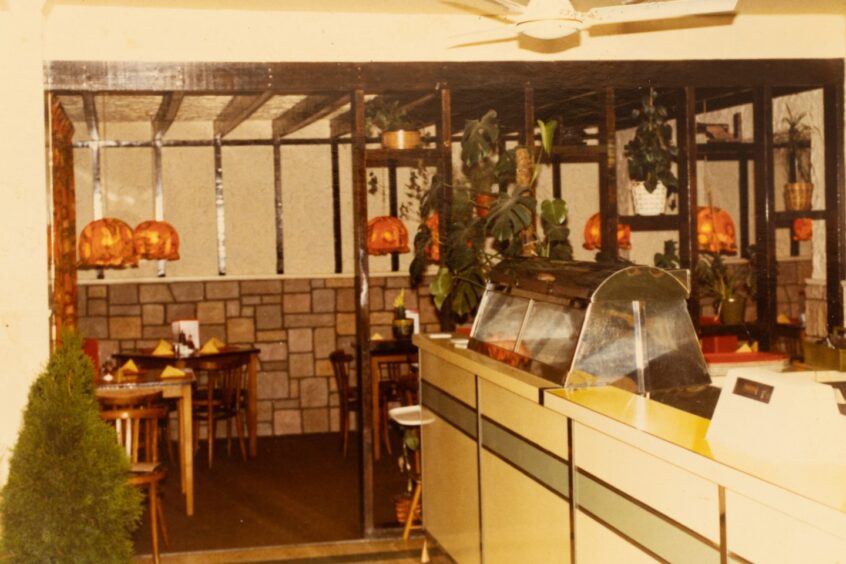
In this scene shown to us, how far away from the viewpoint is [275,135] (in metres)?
10.6

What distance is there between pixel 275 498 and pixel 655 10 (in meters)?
4.54

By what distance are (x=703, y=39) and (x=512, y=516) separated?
3.71m

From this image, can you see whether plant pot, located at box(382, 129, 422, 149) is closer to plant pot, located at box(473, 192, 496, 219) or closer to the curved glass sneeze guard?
plant pot, located at box(473, 192, 496, 219)

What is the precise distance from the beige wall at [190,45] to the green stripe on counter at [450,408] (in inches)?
67.5

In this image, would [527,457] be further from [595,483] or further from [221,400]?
[221,400]

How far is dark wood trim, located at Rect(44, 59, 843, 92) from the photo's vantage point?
582 centimetres

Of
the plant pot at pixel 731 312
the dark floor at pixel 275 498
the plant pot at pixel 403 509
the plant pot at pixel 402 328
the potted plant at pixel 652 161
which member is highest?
the potted plant at pixel 652 161

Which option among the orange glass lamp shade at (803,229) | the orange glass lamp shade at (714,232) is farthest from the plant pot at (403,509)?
the orange glass lamp shade at (803,229)

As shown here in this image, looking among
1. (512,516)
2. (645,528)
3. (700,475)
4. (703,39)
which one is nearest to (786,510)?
→ (700,475)

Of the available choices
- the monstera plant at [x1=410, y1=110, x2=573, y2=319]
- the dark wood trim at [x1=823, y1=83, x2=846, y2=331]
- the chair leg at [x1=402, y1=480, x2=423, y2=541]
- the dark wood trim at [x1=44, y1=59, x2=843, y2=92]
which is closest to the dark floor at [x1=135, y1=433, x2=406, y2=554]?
the chair leg at [x1=402, y1=480, x2=423, y2=541]

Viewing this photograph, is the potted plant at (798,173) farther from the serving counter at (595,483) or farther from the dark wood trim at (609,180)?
the serving counter at (595,483)

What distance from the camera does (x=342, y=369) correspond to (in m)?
8.57

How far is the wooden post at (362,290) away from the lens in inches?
238

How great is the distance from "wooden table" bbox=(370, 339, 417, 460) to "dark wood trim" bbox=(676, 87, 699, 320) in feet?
8.51
